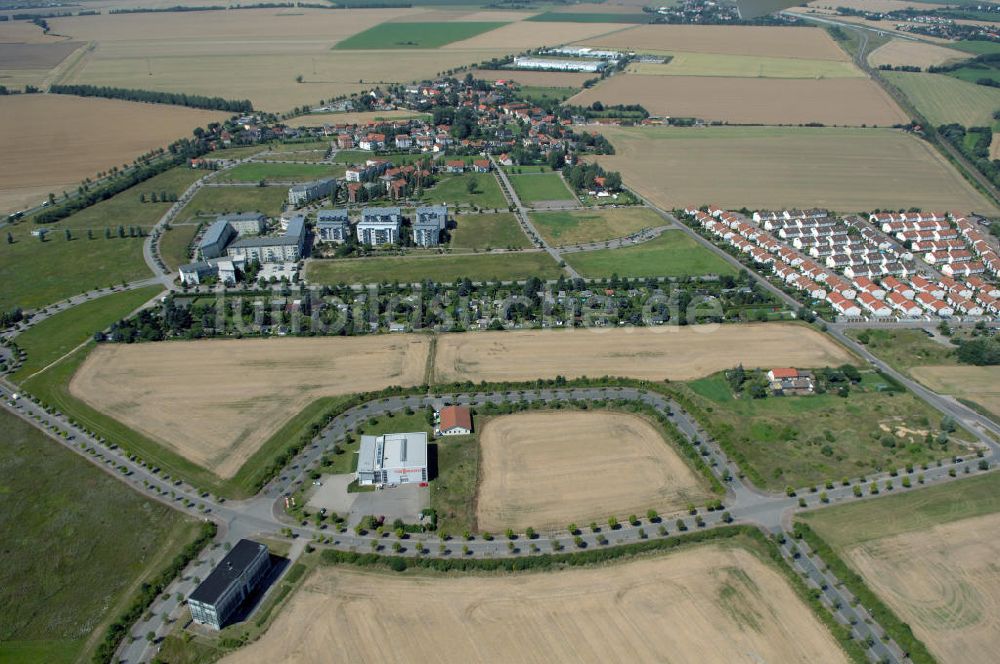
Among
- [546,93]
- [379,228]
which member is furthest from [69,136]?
[546,93]

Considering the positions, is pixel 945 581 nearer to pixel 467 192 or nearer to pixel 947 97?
pixel 467 192

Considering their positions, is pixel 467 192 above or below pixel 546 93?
below

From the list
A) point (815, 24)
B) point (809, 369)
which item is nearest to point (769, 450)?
point (809, 369)

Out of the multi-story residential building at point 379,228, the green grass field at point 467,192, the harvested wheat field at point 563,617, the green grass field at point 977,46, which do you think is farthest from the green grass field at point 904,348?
the green grass field at point 977,46

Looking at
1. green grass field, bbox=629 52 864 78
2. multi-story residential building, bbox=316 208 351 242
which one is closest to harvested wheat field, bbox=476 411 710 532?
multi-story residential building, bbox=316 208 351 242

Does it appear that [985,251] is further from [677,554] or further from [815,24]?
[815,24]

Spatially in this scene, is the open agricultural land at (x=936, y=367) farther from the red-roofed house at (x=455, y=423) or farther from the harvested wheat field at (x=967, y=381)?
the red-roofed house at (x=455, y=423)

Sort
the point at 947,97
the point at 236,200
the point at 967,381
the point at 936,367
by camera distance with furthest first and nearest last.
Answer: the point at 947,97 < the point at 236,200 < the point at 936,367 < the point at 967,381
